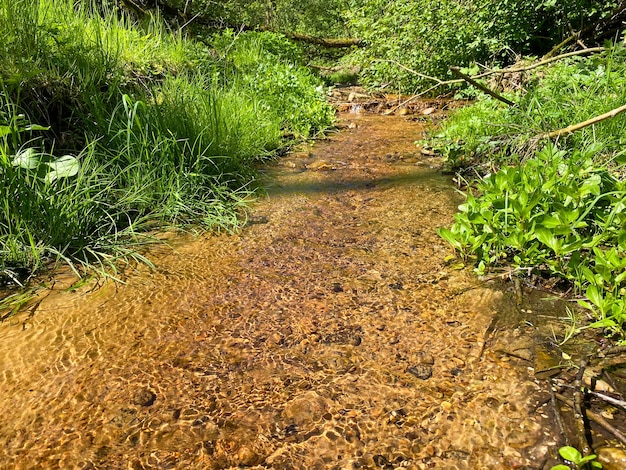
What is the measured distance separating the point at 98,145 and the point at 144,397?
195cm

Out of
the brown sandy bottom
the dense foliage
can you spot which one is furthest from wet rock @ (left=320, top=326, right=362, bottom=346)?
the dense foliage

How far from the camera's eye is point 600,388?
4.37 feet

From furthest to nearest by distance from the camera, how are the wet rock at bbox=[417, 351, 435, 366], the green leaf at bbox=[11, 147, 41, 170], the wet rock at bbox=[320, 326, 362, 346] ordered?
the green leaf at bbox=[11, 147, 41, 170], the wet rock at bbox=[320, 326, 362, 346], the wet rock at bbox=[417, 351, 435, 366]

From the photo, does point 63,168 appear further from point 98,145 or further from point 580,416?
point 580,416

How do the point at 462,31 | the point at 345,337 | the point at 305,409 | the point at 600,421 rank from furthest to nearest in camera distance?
the point at 462,31
the point at 345,337
the point at 305,409
the point at 600,421

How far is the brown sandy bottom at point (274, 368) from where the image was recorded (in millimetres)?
1197

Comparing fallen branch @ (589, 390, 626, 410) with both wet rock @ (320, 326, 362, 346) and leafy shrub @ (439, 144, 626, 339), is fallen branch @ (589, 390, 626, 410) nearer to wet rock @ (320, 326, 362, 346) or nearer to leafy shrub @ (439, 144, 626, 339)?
leafy shrub @ (439, 144, 626, 339)

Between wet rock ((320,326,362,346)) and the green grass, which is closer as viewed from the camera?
wet rock ((320,326,362,346))

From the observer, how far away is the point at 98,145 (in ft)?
8.98

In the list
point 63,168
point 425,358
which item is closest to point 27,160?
point 63,168

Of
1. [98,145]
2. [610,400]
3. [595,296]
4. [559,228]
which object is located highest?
[98,145]

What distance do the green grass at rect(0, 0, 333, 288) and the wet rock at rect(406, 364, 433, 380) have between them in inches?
62.1

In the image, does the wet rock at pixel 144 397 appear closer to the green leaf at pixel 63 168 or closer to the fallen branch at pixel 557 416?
the fallen branch at pixel 557 416

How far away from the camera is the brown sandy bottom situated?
3.93ft
